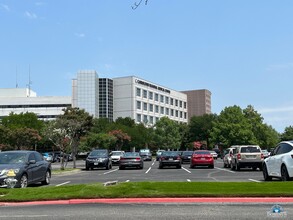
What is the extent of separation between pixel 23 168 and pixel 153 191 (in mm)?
6058

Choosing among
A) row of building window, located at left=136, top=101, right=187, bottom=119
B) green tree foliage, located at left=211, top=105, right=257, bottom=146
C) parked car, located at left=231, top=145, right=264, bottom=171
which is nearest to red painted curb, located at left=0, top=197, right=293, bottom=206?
parked car, located at left=231, top=145, right=264, bottom=171

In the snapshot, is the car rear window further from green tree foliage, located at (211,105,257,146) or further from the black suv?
green tree foliage, located at (211,105,257,146)

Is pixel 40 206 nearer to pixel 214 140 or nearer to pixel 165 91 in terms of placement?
pixel 214 140

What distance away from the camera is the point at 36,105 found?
13925 cm

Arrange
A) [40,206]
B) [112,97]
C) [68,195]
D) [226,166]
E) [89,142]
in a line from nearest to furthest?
[40,206]
[68,195]
[226,166]
[89,142]
[112,97]

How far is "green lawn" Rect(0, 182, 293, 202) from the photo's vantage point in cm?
1261

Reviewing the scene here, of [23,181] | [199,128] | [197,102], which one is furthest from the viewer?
[197,102]

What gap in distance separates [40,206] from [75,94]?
116 m

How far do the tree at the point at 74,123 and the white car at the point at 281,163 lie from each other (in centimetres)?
1953

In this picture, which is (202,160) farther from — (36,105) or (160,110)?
(36,105)

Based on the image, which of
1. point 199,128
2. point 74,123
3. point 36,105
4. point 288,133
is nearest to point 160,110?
point 199,128

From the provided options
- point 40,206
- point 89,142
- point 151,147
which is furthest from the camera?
point 151,147

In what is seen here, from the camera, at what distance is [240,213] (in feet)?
Answer: 33.4

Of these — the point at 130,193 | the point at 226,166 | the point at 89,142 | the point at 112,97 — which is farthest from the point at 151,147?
the point at 130,193
